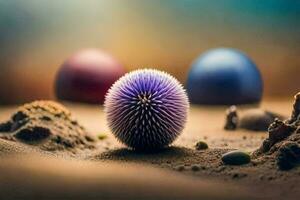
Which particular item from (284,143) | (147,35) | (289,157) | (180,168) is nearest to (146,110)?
(180,168)

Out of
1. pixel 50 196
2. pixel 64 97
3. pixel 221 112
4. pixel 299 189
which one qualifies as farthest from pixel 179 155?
pixel 64 97

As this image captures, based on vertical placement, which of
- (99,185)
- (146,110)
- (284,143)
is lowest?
(99,185)

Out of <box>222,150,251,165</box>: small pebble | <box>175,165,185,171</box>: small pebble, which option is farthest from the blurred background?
<box>222,150,251,165</box>: small pebble

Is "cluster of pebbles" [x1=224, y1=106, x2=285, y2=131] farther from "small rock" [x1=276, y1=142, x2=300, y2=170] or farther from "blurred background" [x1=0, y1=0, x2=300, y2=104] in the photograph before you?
"small rock" [x1=276, y1=142, x2=300, y2=170]

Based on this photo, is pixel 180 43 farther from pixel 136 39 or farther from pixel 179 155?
pixel 179 155

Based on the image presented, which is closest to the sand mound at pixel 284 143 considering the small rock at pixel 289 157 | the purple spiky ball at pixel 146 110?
the small rock at pixel 289 157

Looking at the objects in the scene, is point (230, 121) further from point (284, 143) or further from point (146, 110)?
point (284, 143)
